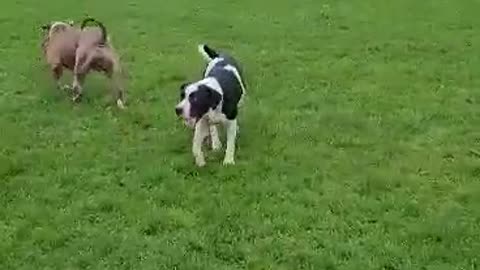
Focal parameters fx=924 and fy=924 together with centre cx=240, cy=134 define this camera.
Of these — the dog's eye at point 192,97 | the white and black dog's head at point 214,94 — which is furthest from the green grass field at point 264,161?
the dog's eye at point 192,97

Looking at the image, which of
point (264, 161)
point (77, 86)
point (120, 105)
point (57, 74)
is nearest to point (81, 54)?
point (77, 86)

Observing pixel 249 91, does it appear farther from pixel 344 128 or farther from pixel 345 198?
pixel 345 198

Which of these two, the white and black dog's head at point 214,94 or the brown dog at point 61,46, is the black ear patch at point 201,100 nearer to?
the white and black dog's head at point 214,94

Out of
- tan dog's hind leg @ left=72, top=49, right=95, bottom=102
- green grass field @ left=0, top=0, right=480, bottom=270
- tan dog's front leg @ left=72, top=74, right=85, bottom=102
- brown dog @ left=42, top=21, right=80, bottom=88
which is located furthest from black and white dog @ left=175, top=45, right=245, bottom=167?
brown dog @ left=42, top=21, right=80, bottom=88

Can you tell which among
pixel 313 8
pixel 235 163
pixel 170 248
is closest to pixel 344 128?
pixel 235 163

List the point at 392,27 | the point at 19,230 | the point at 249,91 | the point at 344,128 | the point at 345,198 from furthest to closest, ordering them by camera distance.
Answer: the point at 392,27 < the point at 249,91 < the point at 344,128 < the point at 345,198 < the point at 19,230

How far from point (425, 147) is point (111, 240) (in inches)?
110

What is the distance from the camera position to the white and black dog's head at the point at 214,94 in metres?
6.39

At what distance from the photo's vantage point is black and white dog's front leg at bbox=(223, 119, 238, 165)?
6.62 metres

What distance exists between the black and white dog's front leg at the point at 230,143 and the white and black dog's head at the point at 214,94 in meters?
0.06

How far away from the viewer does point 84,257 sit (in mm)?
5156

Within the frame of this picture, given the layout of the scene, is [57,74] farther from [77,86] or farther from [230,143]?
[230,143]

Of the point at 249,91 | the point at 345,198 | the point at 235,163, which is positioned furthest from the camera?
the point at 249,91

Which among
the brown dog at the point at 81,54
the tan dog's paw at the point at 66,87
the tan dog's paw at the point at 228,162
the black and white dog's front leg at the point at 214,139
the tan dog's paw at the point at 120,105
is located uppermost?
the brown dog at the point at 81,54
